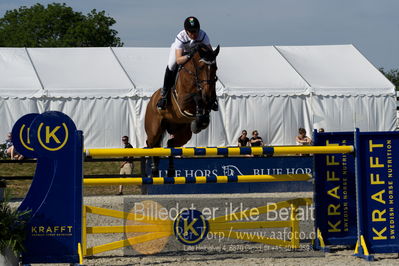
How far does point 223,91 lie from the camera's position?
19109mm

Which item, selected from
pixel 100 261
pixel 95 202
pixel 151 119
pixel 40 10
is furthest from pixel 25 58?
pixel 40 10

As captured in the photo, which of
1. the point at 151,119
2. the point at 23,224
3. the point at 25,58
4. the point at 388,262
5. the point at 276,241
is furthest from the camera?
the point at 25,58

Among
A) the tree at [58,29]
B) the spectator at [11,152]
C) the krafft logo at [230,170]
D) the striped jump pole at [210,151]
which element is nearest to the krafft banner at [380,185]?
the striped jump pole at [210,151]

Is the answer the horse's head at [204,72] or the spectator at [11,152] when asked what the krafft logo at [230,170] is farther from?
the horse's head at [204,72]

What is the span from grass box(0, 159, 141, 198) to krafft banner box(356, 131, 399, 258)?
24.2 ft

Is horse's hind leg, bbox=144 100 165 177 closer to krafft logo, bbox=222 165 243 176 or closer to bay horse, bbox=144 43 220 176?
bay horse, bbox=144 43 220 176

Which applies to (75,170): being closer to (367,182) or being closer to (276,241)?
(276,241)

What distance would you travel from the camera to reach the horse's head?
7141 millimetres

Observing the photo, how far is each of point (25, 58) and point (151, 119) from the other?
452 inches

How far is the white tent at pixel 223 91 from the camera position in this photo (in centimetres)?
1856

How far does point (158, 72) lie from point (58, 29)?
3592cm

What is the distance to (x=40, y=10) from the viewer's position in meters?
55.7

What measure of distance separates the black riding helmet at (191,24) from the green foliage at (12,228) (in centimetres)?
258

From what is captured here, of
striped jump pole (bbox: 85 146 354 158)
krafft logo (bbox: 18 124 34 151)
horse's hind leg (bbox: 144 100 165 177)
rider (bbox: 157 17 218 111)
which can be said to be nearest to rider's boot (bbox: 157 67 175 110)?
rider (bbox: 157 17 218 111)
